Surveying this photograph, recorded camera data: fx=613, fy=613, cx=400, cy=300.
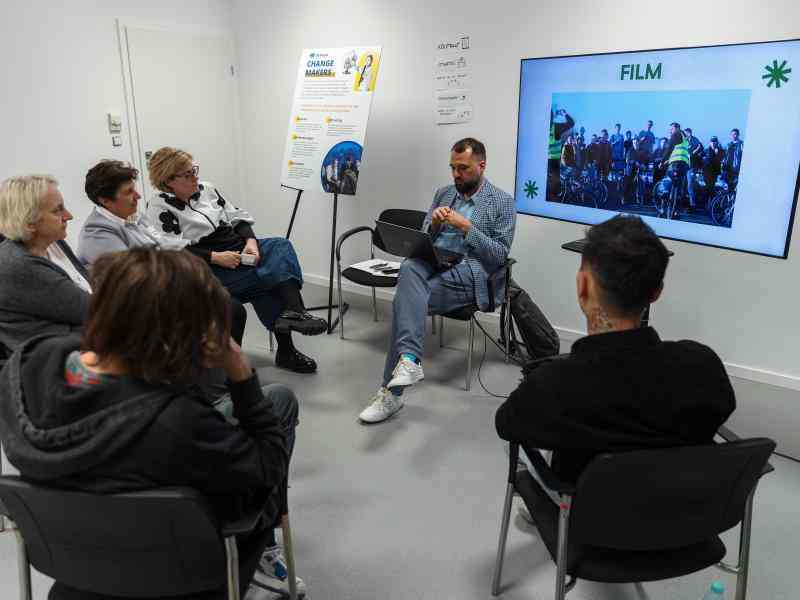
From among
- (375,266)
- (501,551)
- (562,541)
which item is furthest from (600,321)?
(375,266)

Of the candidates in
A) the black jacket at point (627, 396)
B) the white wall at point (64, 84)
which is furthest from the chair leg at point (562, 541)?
the white wall at point (64, 84)

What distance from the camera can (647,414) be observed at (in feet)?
4.21

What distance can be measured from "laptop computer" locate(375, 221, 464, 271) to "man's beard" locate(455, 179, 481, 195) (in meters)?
0.35

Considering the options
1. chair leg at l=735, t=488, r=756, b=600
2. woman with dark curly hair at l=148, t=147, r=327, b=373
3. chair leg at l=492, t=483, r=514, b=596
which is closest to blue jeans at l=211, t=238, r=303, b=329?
woman with dark curly hair at l=148, t=147, r=327, b=373

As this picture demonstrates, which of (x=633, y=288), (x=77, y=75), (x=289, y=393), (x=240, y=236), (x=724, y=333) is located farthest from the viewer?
(x=77, y=75)

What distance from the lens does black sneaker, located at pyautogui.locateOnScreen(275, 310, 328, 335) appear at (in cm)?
319

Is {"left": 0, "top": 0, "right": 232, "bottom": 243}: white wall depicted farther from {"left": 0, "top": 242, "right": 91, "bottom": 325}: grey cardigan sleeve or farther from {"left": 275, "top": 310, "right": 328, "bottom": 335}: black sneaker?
{"left": 0, "top": 242, "right": 91, "bottom": 325}: grey cardigan sleeve

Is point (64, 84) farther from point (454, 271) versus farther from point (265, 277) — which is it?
point (454, 271)

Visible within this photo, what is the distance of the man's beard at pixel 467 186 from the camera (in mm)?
3307

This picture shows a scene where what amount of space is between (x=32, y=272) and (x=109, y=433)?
1198mm

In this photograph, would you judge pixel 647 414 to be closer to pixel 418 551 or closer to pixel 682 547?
pixel 682 547

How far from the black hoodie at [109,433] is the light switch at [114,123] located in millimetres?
3719

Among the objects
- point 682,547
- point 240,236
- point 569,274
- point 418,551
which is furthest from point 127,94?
point 682,547

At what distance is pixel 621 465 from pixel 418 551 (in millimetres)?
1059
